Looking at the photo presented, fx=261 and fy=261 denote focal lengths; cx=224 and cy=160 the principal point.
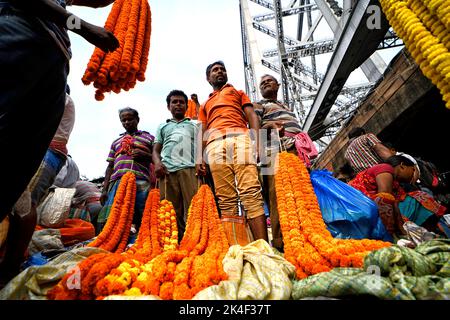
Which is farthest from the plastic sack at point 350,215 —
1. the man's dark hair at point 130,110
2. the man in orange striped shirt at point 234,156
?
the man's dark hair at point 130,110

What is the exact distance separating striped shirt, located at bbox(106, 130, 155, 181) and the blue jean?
5.74 feet

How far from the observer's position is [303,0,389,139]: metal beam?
4553 millimetres

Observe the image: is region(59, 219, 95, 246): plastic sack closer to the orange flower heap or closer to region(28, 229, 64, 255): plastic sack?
region(28, 229, 64, 255): plastic sack

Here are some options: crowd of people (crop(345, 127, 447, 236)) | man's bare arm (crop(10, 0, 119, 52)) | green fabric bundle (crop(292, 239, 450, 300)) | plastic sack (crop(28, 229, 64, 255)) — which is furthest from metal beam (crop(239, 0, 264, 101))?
green fabric bundle (crop(292, 239, 450, 300))

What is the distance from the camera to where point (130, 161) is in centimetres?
320

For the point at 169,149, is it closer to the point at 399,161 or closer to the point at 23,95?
the point at 23,95

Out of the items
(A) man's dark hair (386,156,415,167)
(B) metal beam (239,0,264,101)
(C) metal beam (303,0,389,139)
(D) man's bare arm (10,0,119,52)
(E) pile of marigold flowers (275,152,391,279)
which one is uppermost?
(B) metal beam (239,0,264,101)

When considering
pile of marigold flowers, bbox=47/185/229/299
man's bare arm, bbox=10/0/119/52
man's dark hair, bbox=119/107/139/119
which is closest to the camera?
pile of marigold flowers, bbox=47/185/229/299

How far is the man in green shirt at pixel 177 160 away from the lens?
2.87 meters

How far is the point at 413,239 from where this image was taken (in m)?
2.05

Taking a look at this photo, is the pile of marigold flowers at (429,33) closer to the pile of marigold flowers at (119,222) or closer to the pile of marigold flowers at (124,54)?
the pile of marigold flowers at (124,54)

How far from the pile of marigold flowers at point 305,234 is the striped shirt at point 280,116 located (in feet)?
1.11

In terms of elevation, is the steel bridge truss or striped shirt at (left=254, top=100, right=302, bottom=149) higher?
the steel bridge truss
